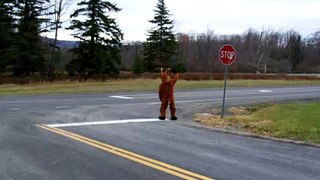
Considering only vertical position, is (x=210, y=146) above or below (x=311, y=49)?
below

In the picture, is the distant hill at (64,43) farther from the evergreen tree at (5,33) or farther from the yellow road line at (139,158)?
the yellow road line at (139,158)

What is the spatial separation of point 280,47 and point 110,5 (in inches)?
3647

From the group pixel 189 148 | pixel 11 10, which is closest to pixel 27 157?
pixel 189 148

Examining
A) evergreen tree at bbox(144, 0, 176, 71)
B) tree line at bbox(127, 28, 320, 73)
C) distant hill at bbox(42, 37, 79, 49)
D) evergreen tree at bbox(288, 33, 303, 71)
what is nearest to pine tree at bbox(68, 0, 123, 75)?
distant hill at bbox(42, 37, 79, 49)

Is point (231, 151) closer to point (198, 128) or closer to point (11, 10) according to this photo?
point (198, 128)

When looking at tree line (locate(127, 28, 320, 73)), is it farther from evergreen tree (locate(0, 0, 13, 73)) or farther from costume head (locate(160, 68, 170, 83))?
costume head (locate(160, 68, 170, 83))

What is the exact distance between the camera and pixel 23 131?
1141 centimetres

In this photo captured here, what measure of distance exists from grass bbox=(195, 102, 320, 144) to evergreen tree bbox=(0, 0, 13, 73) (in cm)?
3270

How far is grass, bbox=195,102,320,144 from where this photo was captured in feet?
37.9

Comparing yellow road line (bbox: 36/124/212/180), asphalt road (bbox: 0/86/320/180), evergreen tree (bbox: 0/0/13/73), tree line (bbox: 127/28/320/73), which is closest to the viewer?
yellow road line (bbox: 36/124/212/180)

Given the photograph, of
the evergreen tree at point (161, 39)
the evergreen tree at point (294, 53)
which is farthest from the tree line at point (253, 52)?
the evergreen tree at point (161, 39)

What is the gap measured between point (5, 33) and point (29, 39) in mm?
2464

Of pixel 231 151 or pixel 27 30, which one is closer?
pixel 231 151

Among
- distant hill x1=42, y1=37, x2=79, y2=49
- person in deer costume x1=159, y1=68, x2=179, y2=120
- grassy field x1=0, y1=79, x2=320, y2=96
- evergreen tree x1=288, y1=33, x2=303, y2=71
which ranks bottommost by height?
grassy field x1=0, y1=79, x2=320, y2=96
